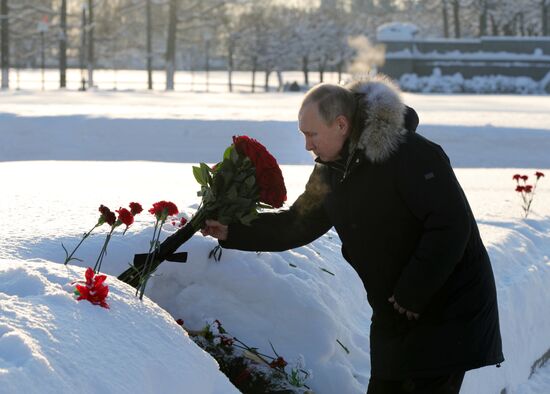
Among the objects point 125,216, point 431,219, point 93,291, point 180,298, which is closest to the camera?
point 93,291

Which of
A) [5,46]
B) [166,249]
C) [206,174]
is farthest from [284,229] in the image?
[5,46]

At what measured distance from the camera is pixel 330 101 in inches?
119

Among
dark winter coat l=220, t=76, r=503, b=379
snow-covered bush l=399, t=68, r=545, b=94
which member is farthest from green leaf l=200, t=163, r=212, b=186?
snow-covered bush l=399, t=68, r=545, b=94

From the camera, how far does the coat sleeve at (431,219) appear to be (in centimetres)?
295

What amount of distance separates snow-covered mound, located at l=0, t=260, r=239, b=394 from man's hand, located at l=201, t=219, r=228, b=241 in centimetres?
52

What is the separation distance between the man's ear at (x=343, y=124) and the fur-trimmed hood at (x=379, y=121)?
34mm

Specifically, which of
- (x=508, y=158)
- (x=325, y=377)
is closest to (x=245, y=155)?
(x=325, y=377)

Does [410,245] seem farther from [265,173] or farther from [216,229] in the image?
[216,229]

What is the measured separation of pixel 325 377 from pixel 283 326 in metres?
0.30

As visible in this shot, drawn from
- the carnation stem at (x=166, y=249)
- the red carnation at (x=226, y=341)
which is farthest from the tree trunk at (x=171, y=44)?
the carnation stem at (x=166, y=249)

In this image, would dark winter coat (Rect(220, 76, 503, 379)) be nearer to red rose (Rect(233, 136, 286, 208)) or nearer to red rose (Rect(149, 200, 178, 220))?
red rose (Rect(233, 136, 286, 208))

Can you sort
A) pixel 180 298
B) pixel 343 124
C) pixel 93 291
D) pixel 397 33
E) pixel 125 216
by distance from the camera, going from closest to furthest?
1. pixel 93 291
2. pixel 343 124
3. pixel 125 216
4. pixel 180 298
5. pixel 397 33

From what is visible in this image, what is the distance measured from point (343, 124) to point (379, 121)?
11 cm

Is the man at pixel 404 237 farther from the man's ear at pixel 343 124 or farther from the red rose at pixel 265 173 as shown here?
the red rose at pixel 265 173
